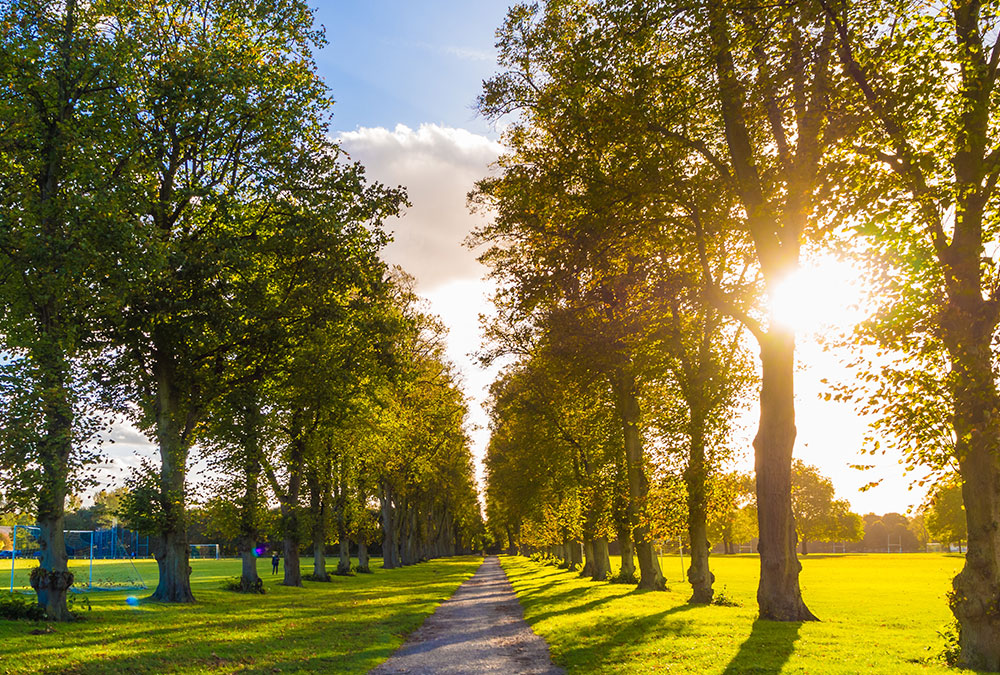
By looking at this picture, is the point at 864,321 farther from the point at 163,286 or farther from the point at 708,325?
the point at 163,286

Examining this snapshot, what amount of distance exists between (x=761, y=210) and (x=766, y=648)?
821 cm

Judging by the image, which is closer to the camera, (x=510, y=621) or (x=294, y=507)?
(x=510, y=621)

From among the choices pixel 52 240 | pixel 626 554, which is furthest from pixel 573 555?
pixel 52 240

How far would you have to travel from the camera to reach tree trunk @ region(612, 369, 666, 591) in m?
28.4

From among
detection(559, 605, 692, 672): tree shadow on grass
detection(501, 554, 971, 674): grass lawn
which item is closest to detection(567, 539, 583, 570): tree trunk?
detection(501, 554, 971, 674): grass lawn

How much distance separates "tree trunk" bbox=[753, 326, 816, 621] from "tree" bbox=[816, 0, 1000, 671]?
4.62m

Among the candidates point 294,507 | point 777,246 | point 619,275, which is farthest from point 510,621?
point 294,507

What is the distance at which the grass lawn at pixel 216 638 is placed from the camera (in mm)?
12062

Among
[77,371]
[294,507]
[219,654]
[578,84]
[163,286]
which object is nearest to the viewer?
[219,654]

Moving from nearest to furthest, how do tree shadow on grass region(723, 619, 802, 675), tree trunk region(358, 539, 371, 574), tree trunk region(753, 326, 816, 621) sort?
1. tree shadow on grass region(723, 619, 802, 675)
2. tree trunk region(753, 326, 816, 621)
3. tree trunk region(358, 539, 371, 574)

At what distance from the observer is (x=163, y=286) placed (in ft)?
75.1

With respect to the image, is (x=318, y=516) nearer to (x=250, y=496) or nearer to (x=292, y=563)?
(x=292, y=563)

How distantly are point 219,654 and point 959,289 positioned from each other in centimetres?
1399

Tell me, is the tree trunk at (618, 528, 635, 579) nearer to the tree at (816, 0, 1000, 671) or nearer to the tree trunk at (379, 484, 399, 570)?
the tree at (816, 0, 1000, 671)
